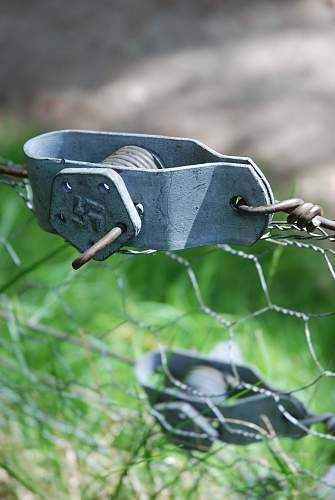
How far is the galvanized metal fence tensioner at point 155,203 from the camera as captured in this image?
0.54 meters

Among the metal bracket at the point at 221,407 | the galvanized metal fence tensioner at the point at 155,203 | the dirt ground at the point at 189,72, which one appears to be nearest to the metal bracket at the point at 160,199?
the galvanized metal fence tensioner at the point at 155,203

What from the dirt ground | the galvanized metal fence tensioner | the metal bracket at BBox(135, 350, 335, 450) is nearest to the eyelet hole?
the galvanized metal fence tensioner

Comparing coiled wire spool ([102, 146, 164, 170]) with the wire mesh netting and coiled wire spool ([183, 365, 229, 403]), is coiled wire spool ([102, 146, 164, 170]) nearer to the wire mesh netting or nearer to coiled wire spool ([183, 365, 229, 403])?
the wire mesh netting

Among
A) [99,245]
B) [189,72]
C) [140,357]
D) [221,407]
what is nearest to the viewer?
[99,245]

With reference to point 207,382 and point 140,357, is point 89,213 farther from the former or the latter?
point 140,357

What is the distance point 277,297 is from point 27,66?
1.86 m

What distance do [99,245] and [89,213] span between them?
0.04 meters

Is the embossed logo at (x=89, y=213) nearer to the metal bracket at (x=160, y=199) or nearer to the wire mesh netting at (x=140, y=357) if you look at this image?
the metal bracket at (x=160, y=199)

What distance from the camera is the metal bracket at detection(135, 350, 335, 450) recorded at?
77 cm

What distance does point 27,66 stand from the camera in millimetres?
3018

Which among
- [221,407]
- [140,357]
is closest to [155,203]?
[221,407]

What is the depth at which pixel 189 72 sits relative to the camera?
112 inches

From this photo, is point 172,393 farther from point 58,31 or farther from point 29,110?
point 58,31

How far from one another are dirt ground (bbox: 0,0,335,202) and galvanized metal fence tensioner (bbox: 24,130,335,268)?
1447 mm
